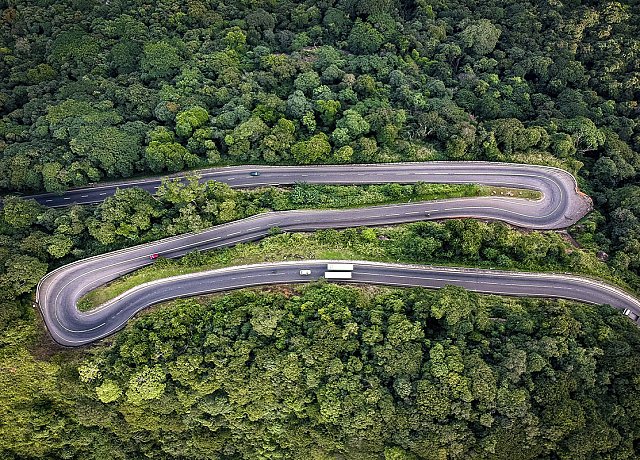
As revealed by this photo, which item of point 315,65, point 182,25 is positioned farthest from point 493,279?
point 182,25

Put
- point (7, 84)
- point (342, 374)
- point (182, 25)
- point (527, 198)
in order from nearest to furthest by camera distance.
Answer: point (342, 374), point (527, 198), point (7, 84), point (182, 25)

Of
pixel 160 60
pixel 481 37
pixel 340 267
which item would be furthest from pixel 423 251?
pixel 160 60

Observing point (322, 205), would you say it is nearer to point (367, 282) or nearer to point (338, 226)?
point (338, 226)

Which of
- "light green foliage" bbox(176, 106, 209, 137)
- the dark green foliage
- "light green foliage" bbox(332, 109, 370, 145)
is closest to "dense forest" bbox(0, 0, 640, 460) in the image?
the dark green foliage

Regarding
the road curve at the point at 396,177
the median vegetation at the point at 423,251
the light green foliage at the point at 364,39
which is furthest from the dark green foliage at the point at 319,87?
the median vegetation at the point at 423,251

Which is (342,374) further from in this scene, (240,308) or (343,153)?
(343,153)

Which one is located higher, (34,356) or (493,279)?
(493,279)

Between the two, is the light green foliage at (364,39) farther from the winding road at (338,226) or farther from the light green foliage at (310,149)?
the winding road at (338,226)
